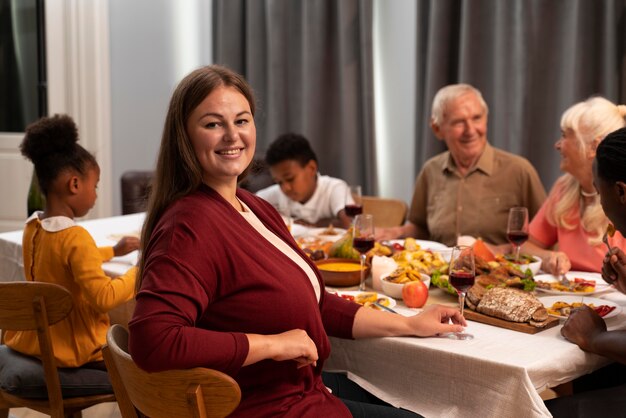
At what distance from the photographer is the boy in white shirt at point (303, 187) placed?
3645 millimetres

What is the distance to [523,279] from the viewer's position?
2174 mm

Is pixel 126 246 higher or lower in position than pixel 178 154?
lower

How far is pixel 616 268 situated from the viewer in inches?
73.7

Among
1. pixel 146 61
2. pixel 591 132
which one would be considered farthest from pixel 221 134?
pixel 146 61

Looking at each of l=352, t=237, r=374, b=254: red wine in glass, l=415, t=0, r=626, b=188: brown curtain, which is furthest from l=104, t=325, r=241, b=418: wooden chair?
l=415, t=0, r=626, b=188: brown curtain

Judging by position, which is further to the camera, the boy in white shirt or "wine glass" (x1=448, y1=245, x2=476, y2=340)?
the boy in white shirt

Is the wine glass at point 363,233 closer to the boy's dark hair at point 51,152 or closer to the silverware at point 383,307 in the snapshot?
the silverware at point 383,307

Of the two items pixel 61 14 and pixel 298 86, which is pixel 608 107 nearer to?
pixel 298 86

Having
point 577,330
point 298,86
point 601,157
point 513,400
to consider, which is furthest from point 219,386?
point 298,86

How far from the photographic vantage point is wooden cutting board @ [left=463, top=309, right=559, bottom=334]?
181cm

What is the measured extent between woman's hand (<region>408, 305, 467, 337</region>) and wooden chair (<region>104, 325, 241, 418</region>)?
61cm

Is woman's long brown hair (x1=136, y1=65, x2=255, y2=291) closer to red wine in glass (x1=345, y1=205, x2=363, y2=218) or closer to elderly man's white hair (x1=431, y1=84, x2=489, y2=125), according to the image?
red wine in glass (x1=345, y1=205, x2=363, y2=218)

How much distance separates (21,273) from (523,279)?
191cm

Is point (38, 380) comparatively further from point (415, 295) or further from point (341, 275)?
point (415, 295)
